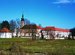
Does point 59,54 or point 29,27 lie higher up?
point 29,27

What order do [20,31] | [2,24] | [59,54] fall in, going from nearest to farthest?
[59,54] < [20,31] < [2,24]

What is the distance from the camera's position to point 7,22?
15875 centimetres

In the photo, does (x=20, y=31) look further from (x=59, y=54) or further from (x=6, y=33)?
(x=59, y=54)

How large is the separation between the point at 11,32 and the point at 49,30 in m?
21.8

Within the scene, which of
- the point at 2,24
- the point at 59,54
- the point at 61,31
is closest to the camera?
A: the point at 59,54

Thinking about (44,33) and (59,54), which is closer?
(59,54)

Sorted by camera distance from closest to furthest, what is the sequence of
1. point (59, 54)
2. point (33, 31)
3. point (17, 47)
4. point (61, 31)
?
1. point (59, 54)
2. point (17, 47)
3. point (33, 31)
4. point (61, 31)

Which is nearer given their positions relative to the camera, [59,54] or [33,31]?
[59,54]

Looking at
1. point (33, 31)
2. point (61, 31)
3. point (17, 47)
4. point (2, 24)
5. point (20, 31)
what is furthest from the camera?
point (61, 31)

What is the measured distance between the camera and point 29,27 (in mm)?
155000

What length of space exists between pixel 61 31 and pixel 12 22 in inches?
1544

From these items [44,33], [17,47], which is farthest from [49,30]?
[17,47]

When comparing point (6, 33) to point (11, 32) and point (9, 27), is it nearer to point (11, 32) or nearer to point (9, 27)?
point (11, 32)

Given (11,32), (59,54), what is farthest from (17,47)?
(11,32)
